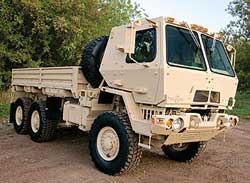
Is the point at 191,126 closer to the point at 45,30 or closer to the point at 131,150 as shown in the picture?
the point at 131,150

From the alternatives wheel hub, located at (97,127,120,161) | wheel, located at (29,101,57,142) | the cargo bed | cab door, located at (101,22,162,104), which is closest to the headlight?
cab door, located at (101,22,162,104)

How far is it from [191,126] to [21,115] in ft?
18.0

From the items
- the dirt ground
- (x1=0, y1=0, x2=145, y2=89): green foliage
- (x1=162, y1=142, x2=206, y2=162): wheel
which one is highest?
(x1=0, y1=0, x2=145, y2=89): green foliage

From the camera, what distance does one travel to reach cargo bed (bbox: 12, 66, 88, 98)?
6.88 meters

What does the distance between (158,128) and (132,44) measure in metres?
1.38

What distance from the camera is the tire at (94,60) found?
6.53m

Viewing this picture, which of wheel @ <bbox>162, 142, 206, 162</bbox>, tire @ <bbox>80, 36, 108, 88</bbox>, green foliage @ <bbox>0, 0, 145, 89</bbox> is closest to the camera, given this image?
tire @ <bbox>80, 36, 108, 88</bbox>

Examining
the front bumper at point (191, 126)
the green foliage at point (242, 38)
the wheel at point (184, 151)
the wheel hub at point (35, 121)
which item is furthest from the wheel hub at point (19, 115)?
the green foliage at point (242, 38)

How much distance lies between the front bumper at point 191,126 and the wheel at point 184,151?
29.5 inches

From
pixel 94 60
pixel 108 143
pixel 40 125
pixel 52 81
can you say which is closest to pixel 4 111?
pixel 40 125

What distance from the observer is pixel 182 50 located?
558cm

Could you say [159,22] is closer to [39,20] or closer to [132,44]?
[132,44]

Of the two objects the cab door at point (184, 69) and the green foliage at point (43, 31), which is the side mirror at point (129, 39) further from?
the green foliage at point (43, 31)

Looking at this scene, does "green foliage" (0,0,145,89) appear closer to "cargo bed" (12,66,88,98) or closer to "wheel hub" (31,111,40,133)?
"cargo bed" (12,66,88,98)
